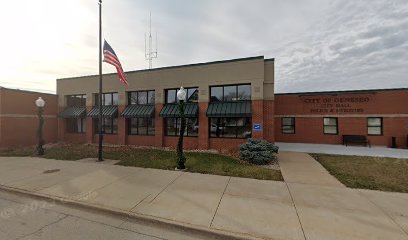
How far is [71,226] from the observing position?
450 cm

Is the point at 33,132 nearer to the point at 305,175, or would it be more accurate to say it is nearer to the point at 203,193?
the point at 203,193

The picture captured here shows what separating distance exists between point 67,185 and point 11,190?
1.83 m

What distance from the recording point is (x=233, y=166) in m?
9.58

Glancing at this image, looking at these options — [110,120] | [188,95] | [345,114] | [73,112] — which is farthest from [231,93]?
[73,112]

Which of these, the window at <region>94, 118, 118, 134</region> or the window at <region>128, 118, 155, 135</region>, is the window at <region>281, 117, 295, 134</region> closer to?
the window at <region>128, 118, 155, 135</region>

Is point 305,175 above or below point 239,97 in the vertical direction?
below

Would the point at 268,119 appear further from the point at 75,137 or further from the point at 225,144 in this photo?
the point at 75,137

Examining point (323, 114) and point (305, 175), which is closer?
point (305, 175)

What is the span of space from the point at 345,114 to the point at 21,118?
1187 inches

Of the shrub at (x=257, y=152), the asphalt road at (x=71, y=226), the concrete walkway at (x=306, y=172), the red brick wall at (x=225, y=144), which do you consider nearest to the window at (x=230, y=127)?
the red brick wall at (x=225, y=144)

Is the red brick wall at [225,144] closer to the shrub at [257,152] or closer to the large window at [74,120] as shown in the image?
the shrub at [257,152]

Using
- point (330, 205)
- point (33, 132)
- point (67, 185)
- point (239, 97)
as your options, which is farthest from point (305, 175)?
point (33, 132)

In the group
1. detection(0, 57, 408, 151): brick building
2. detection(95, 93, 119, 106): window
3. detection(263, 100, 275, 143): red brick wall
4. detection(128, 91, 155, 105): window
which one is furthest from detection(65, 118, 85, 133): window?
detection(263, 100, 275, 143): red brick wall

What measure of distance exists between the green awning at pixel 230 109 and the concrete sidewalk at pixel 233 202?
20.6ft
